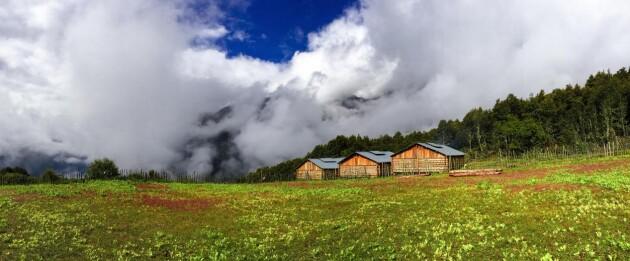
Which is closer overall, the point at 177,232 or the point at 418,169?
the point at 177,232

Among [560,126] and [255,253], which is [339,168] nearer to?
[255,253]

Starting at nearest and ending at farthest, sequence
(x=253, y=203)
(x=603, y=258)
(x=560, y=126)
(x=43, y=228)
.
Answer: (x=603, y=258), (x=43, y=228), (x=253, y=203), (x=560, y=126)

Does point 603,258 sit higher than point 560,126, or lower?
lower

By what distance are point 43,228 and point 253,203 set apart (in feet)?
54.0

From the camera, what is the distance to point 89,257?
60.5 ft

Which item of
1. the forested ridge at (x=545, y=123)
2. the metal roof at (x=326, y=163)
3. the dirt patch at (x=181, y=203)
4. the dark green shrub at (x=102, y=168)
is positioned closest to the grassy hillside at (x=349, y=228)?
the dirt patch at (x=181, y=203)

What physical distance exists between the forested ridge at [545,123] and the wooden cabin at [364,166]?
24.3 m

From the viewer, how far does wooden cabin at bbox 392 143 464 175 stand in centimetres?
8994

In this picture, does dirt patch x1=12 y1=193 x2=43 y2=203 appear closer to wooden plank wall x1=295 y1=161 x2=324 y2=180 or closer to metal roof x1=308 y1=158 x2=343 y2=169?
wooden plank wall x1=295 y1=161 x2=324 y2=180

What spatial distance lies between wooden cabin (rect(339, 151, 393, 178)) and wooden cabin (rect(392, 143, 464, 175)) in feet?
11.8

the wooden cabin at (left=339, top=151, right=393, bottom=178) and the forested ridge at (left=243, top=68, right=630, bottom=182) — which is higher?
the forested ridge at (left=243, top=68, right=630, bottom=182)

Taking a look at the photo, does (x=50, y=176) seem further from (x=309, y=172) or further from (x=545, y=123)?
(x=545, y=123)

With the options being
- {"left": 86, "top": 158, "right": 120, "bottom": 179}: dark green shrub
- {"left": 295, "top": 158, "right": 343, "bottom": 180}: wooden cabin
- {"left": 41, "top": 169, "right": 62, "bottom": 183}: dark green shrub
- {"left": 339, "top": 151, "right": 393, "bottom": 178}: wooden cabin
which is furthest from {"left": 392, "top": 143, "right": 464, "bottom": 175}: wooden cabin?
{"left": 41, "top": 169, "right": 62, "bottom": 183}: dark green shrub

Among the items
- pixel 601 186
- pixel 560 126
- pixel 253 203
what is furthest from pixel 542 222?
pixel 560 126
